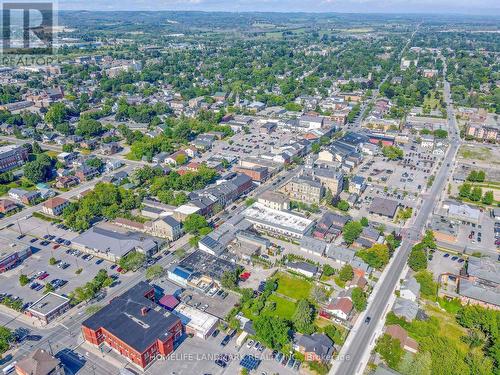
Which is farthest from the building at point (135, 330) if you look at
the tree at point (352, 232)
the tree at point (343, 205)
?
the tree at point (343, 205)

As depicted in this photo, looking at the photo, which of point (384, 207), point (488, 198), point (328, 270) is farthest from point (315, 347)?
point (488, 198)

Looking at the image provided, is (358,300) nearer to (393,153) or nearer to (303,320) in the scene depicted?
(303,320)

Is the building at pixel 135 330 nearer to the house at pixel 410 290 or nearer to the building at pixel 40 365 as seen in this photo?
the building at pixel 40 365

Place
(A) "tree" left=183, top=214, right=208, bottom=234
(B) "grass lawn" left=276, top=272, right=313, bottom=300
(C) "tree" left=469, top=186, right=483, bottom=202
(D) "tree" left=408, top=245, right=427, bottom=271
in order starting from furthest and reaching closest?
(C) "tree" left=469, top=186, right=483, bottom=202 < (A) "tree" left=183, top=214, right=208, bottom=234 < (D) "tree" left=408, top=245, right=427, bottom=271 < (B) "grass lawn" left=276, top=272, right=313, bottom=300

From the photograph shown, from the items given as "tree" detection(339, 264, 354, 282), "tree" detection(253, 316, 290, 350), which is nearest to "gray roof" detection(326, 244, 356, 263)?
"tree" detection(339, 264, 354, 282)

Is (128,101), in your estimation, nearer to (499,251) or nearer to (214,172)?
(214,172)

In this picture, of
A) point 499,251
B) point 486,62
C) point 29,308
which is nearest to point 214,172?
point 29,308

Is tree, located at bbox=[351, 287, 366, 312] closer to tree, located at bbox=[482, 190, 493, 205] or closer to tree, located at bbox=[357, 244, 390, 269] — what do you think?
tree, located at bbox=[357, 244, 390, 269]
